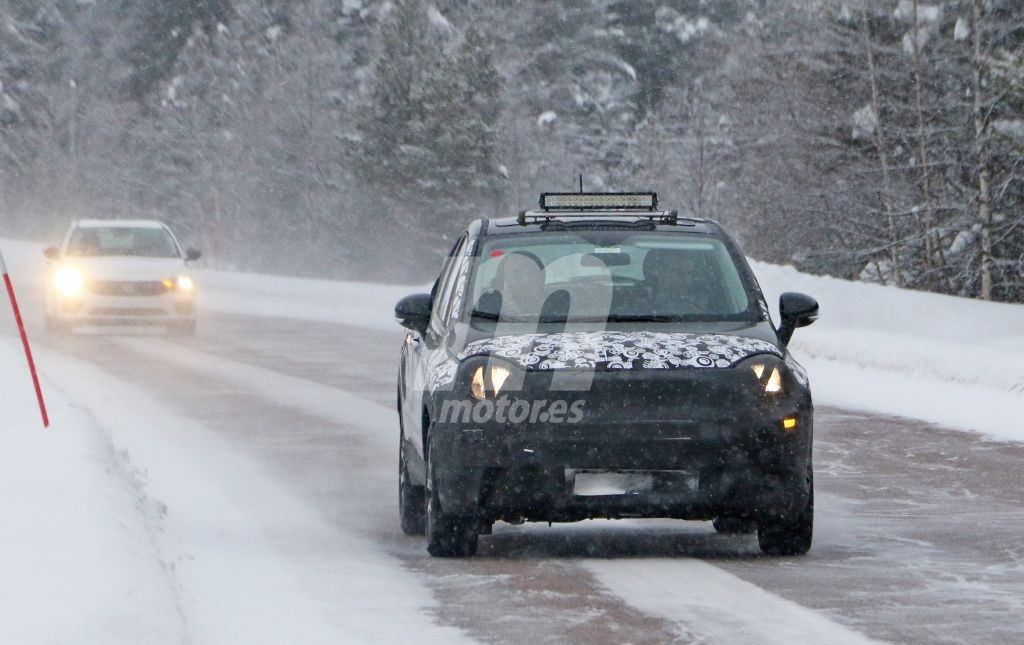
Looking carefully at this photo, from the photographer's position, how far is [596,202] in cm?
1027

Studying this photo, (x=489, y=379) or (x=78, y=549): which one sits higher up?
(x=489, y=379)

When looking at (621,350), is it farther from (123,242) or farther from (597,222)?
(123,242)

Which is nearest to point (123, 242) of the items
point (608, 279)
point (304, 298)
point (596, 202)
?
point (304, 298)

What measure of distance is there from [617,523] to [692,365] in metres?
1.88

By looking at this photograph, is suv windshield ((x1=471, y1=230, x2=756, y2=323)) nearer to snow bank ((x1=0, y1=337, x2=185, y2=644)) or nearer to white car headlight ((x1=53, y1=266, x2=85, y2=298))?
snow bank ((x1=0, y1=337, x2=185, y2=644))

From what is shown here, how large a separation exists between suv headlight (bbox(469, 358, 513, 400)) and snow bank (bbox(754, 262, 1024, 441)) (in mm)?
7781

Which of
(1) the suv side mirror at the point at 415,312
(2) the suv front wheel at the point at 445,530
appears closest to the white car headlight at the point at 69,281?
(1) the suv side mirror at the point at 415,312

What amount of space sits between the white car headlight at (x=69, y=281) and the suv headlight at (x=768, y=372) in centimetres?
2030

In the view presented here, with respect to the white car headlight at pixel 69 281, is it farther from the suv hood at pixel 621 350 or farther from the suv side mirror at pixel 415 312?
the suv hood at pixel 621 350

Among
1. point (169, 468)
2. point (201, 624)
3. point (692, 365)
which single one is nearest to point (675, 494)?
point (692, 365)

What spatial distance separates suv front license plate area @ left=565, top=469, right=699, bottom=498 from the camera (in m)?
8.51

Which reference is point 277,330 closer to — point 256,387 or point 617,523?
point 256,387

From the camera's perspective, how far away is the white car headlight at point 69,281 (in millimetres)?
27750

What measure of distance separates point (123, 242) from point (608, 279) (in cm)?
2050
